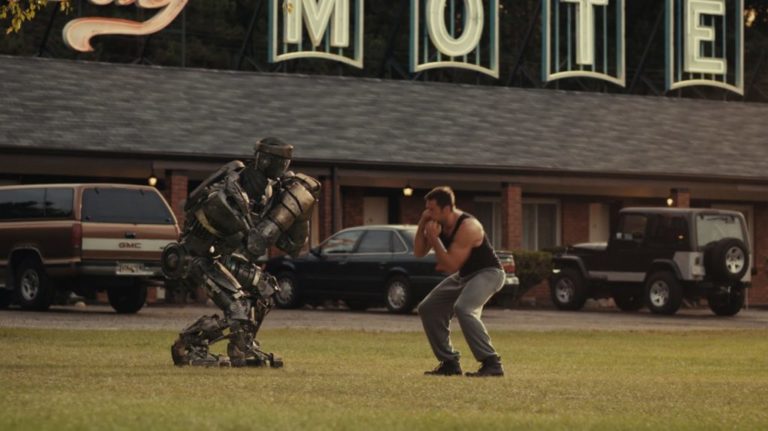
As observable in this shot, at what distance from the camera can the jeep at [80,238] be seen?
28.3 metres

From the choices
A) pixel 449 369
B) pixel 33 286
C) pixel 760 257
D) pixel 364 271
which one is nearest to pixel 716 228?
pixel 364 271

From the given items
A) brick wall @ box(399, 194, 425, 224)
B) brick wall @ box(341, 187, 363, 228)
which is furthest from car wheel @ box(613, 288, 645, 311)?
brick wall @ box(341, 187, 363, 228)

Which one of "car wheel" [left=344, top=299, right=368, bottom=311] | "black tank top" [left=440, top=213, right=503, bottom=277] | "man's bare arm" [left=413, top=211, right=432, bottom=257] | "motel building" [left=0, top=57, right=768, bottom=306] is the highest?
"motel building" [left=0, top=57, right=768, bottom=306]

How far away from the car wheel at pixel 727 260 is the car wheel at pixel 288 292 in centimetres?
758

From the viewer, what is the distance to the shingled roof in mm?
35594

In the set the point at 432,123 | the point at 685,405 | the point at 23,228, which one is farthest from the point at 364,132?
the point at 685,405

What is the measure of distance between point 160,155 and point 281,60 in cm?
742

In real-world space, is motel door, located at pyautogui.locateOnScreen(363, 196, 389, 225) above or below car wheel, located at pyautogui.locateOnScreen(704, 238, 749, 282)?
Answer: above

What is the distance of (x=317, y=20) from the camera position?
4144 cm

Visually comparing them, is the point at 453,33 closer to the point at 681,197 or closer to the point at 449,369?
the point at 681,197

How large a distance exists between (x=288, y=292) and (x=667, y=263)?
7.12 metres

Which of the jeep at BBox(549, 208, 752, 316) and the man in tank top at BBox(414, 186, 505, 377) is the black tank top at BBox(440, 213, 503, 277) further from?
the jeep at BBox(549, 208, 752, 316)

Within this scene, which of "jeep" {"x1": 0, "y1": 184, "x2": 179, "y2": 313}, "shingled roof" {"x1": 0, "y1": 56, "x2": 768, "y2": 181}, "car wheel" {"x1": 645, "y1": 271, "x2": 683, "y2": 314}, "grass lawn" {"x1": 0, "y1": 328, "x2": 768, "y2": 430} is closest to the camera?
"grass lawn" {"x1": 0, "y1": 328, "x2": 768, "y2": 430}

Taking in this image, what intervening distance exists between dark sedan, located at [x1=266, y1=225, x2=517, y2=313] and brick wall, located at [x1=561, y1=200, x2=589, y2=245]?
874 cm
